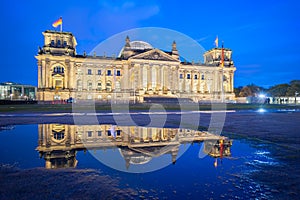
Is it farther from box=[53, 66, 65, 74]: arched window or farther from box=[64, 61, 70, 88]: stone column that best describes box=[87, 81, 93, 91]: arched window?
box=[53, 66, 65, 74]: arched window

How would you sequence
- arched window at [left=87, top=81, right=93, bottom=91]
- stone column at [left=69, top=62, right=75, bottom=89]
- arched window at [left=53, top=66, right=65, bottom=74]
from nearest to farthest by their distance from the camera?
arched window at [left=53, top=66, right=65, bottom=74] < stone column at [left=69, top=62, right=75, bottom=89] < arched window at [left=87, top=81, right=93, bottom=91]

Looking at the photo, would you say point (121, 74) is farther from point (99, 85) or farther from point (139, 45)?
point (139, 45)

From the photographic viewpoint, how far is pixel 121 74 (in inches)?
3381

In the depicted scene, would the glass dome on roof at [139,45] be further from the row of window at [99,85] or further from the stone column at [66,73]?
the stone column at [66,73]

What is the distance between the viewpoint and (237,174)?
5.59m

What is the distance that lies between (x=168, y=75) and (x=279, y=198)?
82544mm

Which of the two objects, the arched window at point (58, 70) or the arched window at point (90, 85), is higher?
the arched window at point (58, 70)

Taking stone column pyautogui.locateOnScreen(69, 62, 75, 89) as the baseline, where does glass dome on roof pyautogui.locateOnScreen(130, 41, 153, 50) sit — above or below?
above

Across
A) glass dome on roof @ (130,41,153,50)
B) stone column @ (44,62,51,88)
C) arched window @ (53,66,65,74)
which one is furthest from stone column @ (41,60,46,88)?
glass dome on roof @ (130,41,153,50)

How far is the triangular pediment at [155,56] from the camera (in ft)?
265

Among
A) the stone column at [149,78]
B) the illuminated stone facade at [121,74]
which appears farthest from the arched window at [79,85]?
the stone column at [149,78]

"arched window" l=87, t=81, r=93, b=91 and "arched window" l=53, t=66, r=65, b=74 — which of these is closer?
"arched window" l=53, t=66, r=65, b=74

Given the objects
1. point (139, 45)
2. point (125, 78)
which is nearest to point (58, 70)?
point (125, 78)

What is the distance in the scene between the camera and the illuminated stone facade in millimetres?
73875
